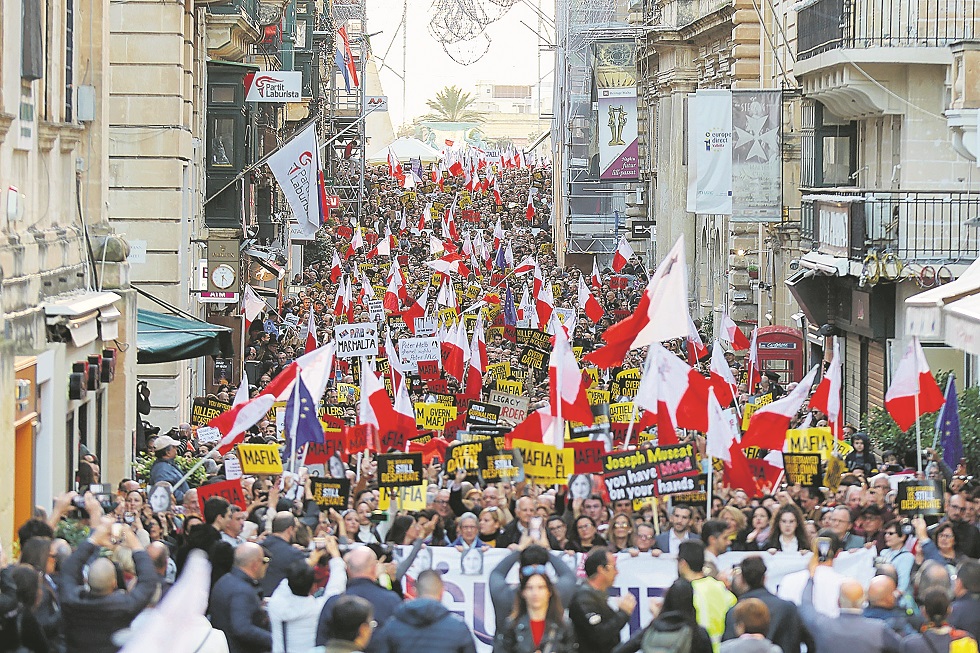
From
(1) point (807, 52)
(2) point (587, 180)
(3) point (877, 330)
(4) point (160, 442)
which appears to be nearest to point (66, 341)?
(4) point (160, 442)

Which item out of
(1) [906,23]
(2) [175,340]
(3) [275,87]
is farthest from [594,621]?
(3) [275,87]

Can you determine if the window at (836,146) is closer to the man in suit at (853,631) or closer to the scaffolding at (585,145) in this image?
the man in suit at (853,631)

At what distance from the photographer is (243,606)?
11086 mm

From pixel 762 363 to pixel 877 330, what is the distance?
5988mm

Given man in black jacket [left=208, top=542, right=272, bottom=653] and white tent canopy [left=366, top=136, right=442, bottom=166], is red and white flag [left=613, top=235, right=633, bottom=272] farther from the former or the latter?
white tent canopy [left=366, top=136, right=442, bottom=166]

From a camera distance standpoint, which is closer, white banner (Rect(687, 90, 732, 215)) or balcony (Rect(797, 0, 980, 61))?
balcony (Rect(797, 0, 980, 61))

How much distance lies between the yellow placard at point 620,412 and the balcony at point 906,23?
302 inches

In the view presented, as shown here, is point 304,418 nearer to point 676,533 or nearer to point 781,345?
point 676,533

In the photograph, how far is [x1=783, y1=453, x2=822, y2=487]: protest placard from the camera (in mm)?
17875

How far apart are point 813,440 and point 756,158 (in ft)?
44.0

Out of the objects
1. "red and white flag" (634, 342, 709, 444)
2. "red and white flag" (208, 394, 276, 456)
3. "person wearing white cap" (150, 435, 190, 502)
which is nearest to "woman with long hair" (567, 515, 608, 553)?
"red and white flag" (634, 342, 709, 444)

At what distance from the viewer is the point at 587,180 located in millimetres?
59062

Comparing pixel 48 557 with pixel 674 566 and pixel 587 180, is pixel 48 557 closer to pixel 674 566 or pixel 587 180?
pixel 674 566

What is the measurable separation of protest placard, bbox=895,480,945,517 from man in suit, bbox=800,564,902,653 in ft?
15.8
